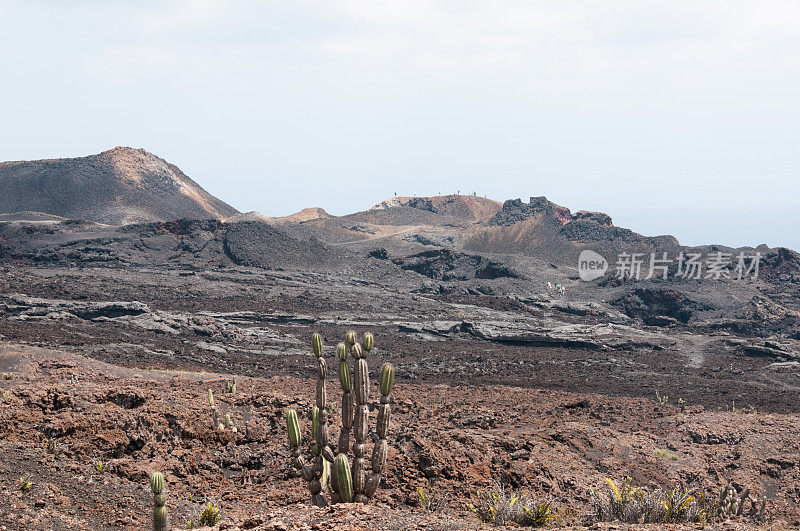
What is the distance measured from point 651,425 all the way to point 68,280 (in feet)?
133

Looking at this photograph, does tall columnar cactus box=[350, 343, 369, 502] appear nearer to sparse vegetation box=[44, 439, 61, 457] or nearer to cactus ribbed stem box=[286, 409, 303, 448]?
cactus ribbed stem box=[286, 409, 303, 448]

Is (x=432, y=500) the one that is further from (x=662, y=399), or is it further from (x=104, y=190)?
(x=104, y=190)

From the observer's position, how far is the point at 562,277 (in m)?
67.2

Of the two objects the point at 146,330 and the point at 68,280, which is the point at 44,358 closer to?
the point at 146,330

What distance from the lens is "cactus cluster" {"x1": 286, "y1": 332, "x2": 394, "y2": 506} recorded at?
9781 mm

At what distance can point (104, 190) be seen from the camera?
10425 centimetres

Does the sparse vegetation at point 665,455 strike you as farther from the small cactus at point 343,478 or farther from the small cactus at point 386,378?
the small cactus at point 343,478

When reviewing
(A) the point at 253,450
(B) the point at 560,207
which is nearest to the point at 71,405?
(A) the point at 253,450

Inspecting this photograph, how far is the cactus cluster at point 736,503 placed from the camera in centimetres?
1215

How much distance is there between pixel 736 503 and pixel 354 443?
25.3ft

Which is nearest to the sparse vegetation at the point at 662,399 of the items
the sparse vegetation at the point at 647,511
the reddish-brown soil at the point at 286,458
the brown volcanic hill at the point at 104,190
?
the reddish-brown soil at the point at 286,458

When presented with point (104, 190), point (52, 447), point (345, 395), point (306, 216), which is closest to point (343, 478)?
point (345, 395)

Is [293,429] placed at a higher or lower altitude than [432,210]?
lower

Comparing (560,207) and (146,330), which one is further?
(560,207)
